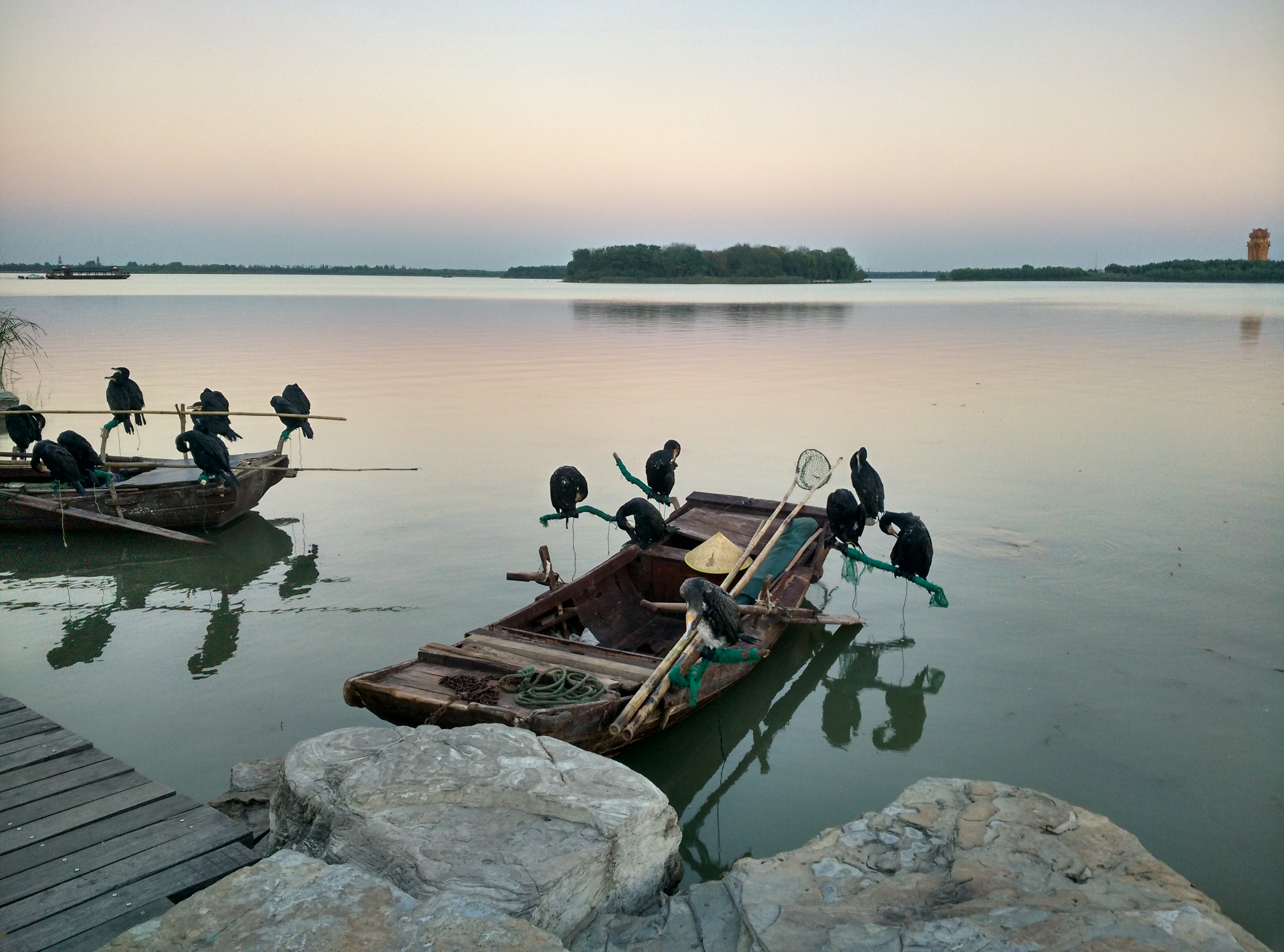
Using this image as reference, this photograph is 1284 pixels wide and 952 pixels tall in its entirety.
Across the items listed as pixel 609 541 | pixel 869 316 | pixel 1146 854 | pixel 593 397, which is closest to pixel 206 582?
pixel 609 541

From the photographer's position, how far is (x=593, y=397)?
17969 millimetres

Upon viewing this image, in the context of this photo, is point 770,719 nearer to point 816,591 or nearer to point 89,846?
point 816,591

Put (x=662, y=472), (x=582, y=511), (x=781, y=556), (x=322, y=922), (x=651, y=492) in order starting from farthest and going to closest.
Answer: (x=651, y=492), (x=662, y=472), (x=582, y=511), (x=781, y=556), (x=322, y=922)

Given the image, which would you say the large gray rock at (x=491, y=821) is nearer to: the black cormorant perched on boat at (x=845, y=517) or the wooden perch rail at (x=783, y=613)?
the wooden perch rail at (x=783, y=613)

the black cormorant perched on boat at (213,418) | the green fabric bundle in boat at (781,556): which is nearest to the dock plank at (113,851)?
the green fabric bundle in boat at (781,556)

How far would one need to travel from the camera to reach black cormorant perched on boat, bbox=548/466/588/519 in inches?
296

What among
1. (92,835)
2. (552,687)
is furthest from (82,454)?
(552,687)

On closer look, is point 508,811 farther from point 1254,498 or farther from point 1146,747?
point 1254,498

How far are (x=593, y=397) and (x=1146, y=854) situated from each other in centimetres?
1493

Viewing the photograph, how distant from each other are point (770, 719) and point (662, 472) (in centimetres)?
297

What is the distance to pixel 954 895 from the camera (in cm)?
343

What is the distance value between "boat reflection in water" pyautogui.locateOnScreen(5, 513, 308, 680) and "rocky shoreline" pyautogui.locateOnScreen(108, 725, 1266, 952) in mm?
3612

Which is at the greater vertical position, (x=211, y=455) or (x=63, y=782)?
(x=211, y=455)

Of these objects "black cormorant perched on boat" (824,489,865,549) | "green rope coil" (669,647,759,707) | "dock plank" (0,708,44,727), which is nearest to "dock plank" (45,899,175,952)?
"dock plank" (0,708,44,727)
